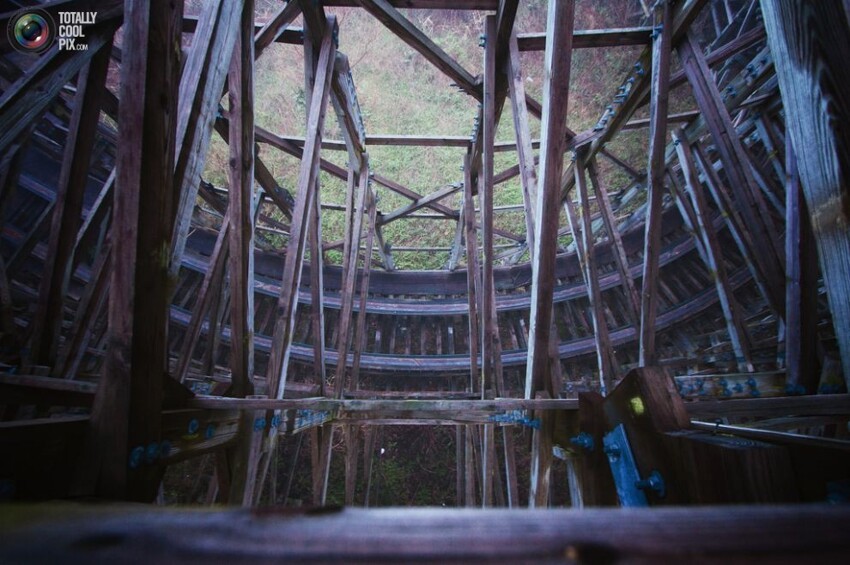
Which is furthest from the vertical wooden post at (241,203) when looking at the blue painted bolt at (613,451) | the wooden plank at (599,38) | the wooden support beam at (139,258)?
the wooden plank at (599,38)

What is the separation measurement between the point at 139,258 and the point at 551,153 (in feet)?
6.66

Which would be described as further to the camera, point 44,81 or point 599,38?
point 599,38

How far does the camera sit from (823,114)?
37.4 inches

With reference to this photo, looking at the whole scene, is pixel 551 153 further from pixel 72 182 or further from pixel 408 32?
pixel 72 182

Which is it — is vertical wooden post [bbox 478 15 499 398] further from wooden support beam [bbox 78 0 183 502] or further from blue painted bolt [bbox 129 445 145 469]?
blue painted bolt [bbox 129 445 145 469]

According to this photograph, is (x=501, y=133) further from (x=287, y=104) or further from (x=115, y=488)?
(x=115, y=488)

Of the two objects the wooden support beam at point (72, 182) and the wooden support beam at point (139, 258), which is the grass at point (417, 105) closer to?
the wooden support beam at point (72, 182)

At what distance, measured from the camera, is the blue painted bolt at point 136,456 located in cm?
121

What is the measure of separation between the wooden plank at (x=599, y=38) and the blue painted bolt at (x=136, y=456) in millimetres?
4321

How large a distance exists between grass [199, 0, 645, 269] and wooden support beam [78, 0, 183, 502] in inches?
411

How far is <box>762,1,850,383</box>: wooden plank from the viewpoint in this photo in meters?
0.93

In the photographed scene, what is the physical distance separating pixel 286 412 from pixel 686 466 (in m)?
2.83

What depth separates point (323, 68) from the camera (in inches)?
142

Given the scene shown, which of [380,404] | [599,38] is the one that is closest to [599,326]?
[380,404]
